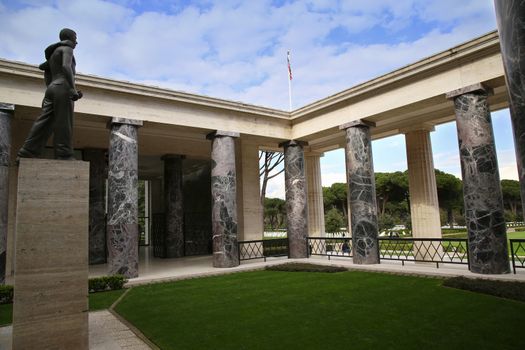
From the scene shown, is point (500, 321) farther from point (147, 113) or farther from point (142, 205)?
point (142, 205)

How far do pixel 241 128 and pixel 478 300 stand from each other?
33.3 feet

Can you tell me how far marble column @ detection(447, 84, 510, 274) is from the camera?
32.4 feet


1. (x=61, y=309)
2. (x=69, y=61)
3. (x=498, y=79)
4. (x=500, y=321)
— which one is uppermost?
(x=498, y=79)

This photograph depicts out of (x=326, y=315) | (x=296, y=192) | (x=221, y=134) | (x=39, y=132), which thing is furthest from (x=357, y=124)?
(x=39, y=132)

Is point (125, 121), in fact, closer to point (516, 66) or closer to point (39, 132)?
point (39, 132)

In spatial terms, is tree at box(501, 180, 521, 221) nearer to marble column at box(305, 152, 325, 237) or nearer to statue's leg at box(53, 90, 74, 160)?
marble column at box(305, 152, 325, 237)

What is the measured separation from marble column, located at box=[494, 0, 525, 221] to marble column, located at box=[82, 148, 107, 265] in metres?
16.3

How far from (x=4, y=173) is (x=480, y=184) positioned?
1327 centimetres

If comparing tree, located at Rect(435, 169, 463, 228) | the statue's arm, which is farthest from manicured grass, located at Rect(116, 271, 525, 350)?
tree, located at Rect(435, 169, 463, 228)

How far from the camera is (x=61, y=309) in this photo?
4945 millimetres

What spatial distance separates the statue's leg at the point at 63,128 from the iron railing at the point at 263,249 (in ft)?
38.6

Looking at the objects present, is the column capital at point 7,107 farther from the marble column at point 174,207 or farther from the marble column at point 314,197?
the marble column at point 314,197

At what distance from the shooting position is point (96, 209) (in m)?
16.2

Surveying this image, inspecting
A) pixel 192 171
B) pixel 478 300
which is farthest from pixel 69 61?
pixel 192 171
